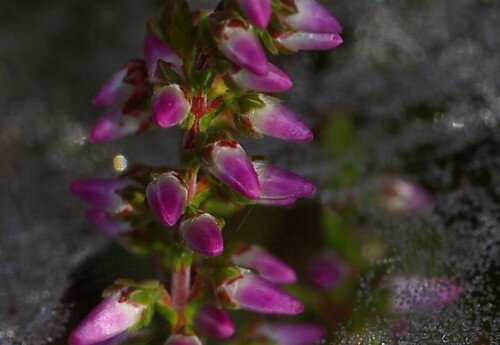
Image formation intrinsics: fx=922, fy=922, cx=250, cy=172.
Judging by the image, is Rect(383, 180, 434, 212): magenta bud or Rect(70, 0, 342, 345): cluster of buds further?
Rect(383, 180, 434, 212): magenta bud

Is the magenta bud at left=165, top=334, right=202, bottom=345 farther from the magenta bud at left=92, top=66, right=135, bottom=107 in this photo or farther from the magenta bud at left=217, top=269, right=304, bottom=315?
the magenta bud at left=92, top=66, right=135, bottom=107

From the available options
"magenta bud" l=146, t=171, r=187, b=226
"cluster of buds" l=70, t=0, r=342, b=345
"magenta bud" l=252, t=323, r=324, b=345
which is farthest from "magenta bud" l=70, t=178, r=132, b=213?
"magenta bud" l=252, t=323, r=324, b=345

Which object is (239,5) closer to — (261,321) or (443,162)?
(261,321)

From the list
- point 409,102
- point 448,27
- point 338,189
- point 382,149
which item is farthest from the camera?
point 448,27

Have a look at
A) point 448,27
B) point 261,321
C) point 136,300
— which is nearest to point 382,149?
point 448,27

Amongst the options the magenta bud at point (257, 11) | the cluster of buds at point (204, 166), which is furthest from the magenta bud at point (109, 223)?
the magenta bud at point (257, 11)

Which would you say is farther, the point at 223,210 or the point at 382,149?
the point at 382,149
